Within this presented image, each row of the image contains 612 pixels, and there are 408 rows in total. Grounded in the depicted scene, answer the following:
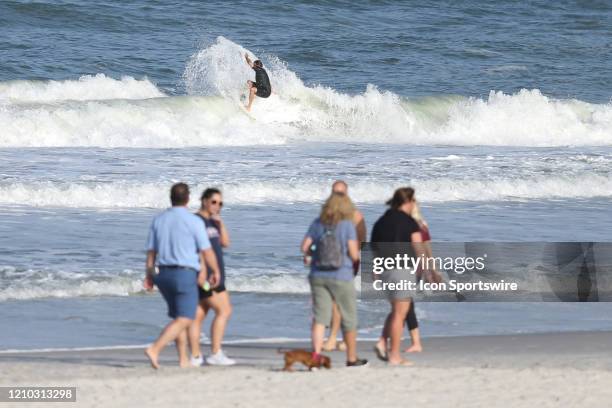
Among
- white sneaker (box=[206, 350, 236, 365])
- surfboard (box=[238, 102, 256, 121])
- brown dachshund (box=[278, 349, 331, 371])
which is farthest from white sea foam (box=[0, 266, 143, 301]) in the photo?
surfboard (box=[238, 102, 256, 121])

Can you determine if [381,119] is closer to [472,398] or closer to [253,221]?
[253,221]

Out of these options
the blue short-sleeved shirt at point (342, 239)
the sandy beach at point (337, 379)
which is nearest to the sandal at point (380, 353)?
the sandy beach at point (337, 379)

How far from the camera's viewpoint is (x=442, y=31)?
39938mm

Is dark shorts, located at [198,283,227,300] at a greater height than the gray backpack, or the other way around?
the gray backpack

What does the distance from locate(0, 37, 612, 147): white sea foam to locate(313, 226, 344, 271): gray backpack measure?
637 inches

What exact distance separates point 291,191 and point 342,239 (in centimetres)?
971

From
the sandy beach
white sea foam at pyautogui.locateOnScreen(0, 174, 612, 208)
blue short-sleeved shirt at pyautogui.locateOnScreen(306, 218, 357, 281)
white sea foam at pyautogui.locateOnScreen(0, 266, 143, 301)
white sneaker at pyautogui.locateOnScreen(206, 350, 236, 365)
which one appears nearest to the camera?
the sandy beach

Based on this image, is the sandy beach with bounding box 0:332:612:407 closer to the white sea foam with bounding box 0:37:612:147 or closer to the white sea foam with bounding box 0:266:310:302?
the white sea foam with bounding box 0:266:310:302

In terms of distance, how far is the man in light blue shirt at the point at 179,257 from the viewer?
27.7 feet

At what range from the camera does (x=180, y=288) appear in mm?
8508

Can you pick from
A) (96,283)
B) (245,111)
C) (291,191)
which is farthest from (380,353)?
(245,111)

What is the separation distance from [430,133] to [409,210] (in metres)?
20.4

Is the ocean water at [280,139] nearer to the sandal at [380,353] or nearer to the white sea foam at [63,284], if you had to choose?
the white sea foam at [63,284]

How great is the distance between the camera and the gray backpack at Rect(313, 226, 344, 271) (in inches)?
341
